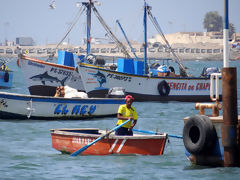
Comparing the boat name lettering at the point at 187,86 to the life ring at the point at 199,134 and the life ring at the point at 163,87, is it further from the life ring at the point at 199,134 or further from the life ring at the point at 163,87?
the life ring at the point at 199,134

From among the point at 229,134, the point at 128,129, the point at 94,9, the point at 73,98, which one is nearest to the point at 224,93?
the point at 229,134

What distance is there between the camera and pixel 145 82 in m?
38.2

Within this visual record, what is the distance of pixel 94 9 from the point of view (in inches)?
1551

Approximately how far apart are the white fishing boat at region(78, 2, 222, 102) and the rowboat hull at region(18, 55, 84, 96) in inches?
71.5

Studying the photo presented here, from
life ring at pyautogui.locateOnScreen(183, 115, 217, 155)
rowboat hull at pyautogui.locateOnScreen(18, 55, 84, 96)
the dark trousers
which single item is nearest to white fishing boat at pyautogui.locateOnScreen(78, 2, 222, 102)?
rowboat hull at pyautogui.locateOnScreen(18, 55, 84, 96)

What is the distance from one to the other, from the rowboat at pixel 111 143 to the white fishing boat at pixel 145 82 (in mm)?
18076

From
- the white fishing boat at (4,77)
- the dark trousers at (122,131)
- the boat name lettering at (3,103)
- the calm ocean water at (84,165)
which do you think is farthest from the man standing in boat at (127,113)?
the white fishing boat at (4,77)

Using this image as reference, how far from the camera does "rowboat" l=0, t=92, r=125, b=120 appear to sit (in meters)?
25.4

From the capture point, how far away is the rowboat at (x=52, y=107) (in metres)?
25.4

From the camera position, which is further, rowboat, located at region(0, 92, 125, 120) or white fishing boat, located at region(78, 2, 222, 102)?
white fishing boat, located at region(78, 2, 222, 102)

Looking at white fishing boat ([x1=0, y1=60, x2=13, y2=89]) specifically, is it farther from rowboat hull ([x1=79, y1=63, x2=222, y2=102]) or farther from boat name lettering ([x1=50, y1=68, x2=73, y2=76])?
rowboat hull ([x1=79, y1=63, x2=222, y2=102])

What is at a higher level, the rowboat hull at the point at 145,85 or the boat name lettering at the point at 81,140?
the rowboat hull at the point at 145,85

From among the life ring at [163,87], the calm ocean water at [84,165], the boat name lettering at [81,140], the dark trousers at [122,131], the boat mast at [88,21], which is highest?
the boat mast at [88,21]

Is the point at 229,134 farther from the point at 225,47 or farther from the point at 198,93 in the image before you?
the point at 198,93
